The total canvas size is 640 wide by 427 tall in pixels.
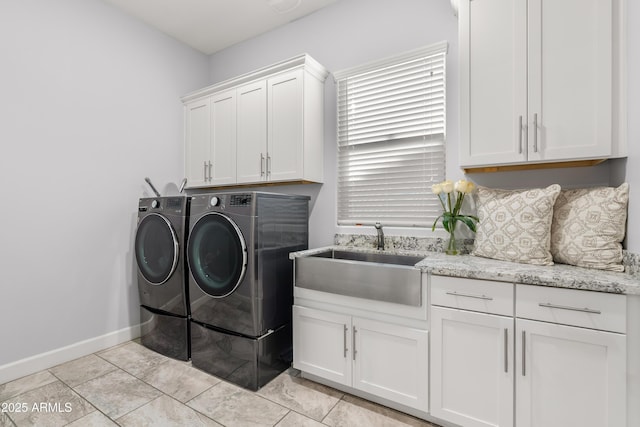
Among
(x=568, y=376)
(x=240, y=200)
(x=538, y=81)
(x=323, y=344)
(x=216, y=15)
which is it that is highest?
(x=216, y=15)

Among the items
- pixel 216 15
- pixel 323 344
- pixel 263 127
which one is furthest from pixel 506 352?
pixel 216 15

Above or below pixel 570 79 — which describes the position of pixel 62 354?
below

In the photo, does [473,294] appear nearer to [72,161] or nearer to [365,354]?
[365,354]

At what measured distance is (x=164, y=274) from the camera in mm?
2359

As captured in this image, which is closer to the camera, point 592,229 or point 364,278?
point 592,229

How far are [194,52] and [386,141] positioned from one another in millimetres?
2466

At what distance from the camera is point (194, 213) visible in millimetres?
2207

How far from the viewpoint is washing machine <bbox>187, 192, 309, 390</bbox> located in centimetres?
194

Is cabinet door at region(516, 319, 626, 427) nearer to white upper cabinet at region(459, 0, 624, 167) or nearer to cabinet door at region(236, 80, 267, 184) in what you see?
white upper cabinet at region(459, 0, 624, 167)

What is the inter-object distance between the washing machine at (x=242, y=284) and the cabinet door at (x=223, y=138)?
68 cm

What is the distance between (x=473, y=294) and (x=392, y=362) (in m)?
0.60

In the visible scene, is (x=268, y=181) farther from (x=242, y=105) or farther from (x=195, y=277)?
(x=195, y=277)

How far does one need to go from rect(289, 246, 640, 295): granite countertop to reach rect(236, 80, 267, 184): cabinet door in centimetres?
163

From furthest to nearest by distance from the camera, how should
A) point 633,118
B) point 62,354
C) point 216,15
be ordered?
1. point 216,15
2. point 62,354
3. point 633,118
